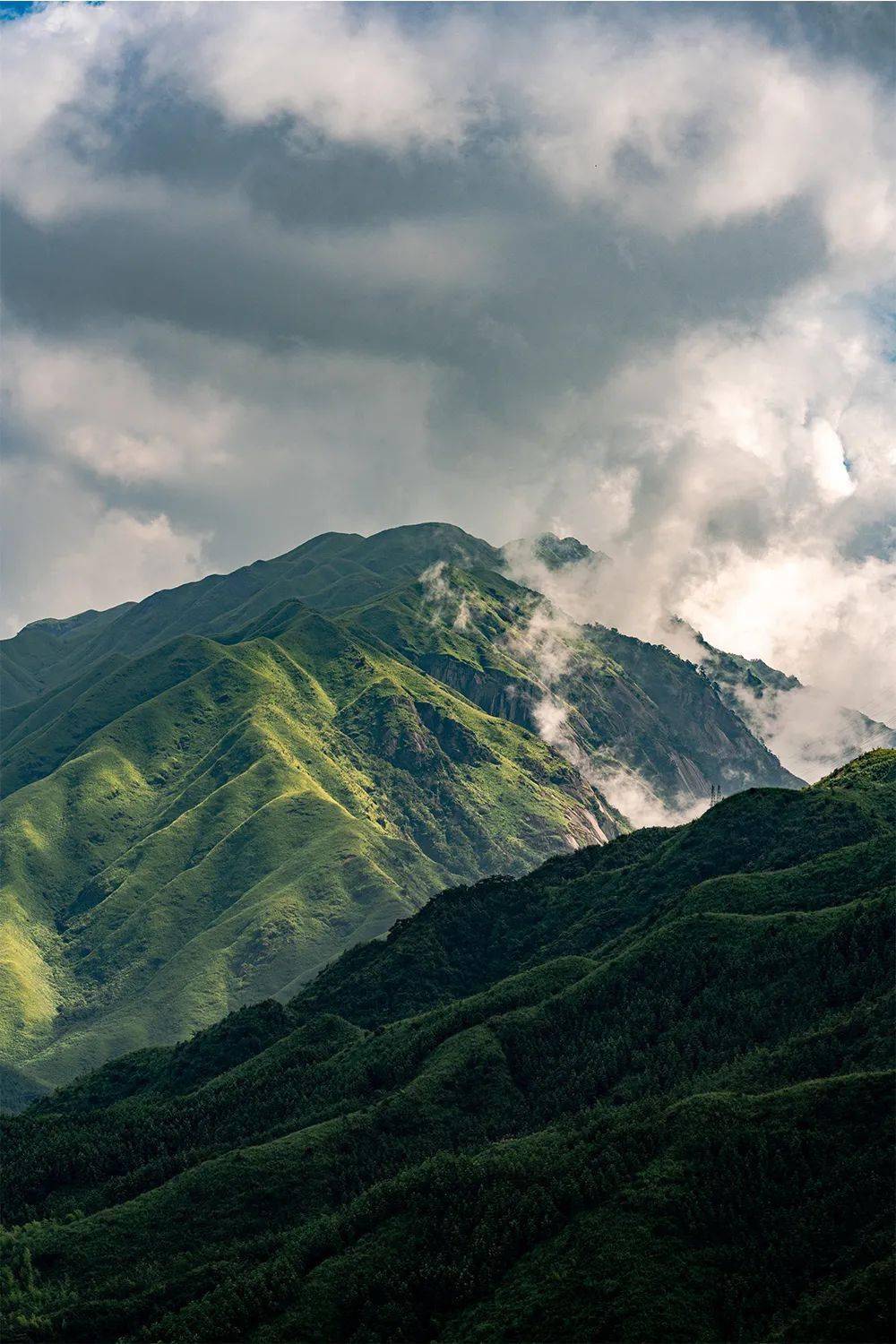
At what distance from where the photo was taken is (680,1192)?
162 metres

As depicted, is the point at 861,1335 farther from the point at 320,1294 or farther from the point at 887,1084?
the point at 320,1294

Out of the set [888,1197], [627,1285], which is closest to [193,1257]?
[627,1285]

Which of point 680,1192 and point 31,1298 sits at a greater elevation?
point 31,1298

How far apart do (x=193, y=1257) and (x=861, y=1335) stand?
102199 mm

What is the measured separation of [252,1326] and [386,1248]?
1904 cm

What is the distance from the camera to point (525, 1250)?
16638 cm

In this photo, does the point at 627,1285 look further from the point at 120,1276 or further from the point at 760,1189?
the point at 120,1276

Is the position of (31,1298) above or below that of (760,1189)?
above

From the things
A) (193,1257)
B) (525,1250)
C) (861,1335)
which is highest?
(193,1257)

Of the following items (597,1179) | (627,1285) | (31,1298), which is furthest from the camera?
(31,1298)

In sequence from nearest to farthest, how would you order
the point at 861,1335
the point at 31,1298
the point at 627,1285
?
the point at 861,1335 → the point at 627,1285 → the point at 31,1298

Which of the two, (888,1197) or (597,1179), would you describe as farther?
(597,1179)

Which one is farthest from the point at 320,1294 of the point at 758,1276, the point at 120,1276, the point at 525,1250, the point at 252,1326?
the point at 758,1276

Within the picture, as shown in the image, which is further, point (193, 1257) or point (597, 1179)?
point (193, 1257)
